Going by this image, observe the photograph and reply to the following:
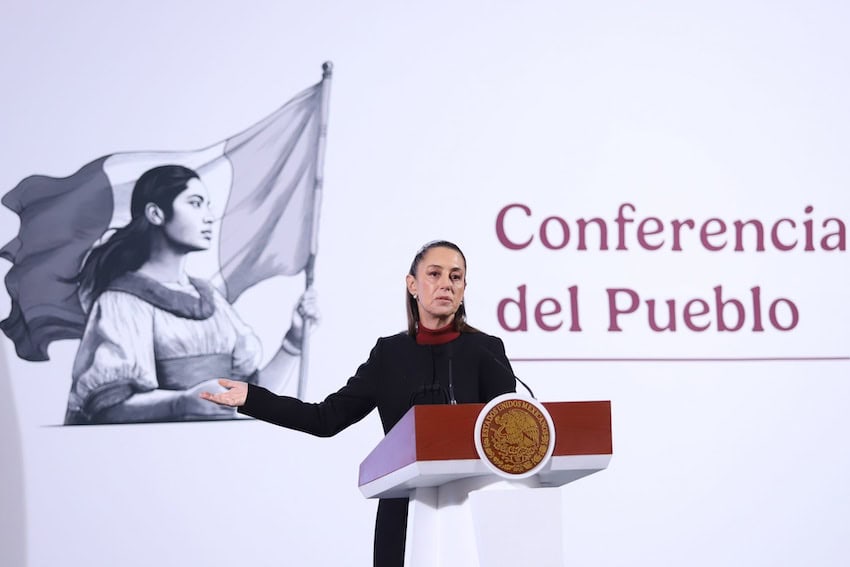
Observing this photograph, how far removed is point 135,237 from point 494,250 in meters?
1.24

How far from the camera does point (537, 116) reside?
3865 mm

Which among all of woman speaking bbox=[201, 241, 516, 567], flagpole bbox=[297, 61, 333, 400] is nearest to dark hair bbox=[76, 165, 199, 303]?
flagpole bbox=[297, 61, 333, 400]


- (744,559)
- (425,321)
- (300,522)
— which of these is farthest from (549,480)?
(744,559)

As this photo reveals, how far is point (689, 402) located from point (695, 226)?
2.06ft

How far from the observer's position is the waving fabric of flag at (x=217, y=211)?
3701 millimetres

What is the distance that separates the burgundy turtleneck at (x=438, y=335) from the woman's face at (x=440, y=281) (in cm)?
3

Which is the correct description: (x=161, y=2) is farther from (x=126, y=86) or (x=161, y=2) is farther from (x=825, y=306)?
(x=825, y=306)

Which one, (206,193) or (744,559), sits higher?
(206,193)

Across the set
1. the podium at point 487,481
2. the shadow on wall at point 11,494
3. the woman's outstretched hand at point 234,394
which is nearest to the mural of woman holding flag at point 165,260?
the shadow on wall at point 11,494

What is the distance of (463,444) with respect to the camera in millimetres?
1495

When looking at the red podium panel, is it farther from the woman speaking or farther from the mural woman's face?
the mural woman's face

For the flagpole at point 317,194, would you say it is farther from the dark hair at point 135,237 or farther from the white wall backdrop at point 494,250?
the dark hair at point 135,237

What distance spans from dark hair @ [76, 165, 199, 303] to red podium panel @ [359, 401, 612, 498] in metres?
2.28

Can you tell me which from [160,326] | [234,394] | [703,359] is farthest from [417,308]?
[703,359]
